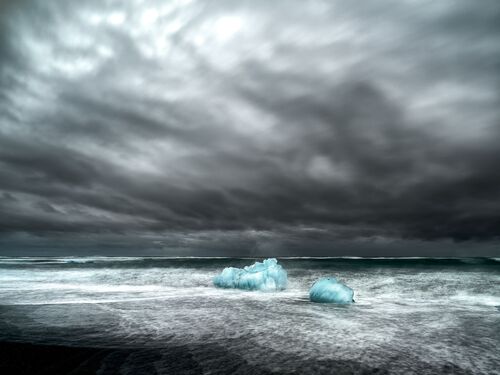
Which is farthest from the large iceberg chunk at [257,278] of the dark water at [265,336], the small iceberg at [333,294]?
the dark water at [265,336]

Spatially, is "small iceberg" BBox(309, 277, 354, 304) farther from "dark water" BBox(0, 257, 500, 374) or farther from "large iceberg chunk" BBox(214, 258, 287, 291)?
"large iceberg chunk" BBox(214, 258, 287, 291)

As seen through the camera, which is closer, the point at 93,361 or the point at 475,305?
the point at 93,361

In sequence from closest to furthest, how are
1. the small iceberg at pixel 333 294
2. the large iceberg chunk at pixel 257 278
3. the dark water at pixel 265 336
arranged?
1. the dark water at pixel 265 336
2. the small iceberg at pixel 333 294
3. the large iceberg chunk at pixel 257 278

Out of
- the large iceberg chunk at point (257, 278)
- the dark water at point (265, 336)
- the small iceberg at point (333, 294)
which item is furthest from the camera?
the large iceberg chunk at point (257, 278)

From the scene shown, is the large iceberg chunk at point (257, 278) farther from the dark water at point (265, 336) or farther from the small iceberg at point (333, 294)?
the dark water at point (265, 336)

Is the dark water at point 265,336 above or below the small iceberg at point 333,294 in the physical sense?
below

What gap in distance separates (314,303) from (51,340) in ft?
30.3

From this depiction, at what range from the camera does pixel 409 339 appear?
6836mm

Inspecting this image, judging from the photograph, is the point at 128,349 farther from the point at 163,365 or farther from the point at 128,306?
the point at 128,306

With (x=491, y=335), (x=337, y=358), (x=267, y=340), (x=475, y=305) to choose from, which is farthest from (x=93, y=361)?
(x=475, y=305)

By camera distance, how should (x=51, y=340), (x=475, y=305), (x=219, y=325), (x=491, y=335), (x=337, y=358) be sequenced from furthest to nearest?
(x=475, y=305), (x=219, y=325), (x=491, y=335), (x=51, y=340), (x=337, y=358)

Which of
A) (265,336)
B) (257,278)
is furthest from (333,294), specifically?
(265,336)

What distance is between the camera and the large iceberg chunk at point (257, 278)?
17.7 metres

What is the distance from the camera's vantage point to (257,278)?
17719 mm
